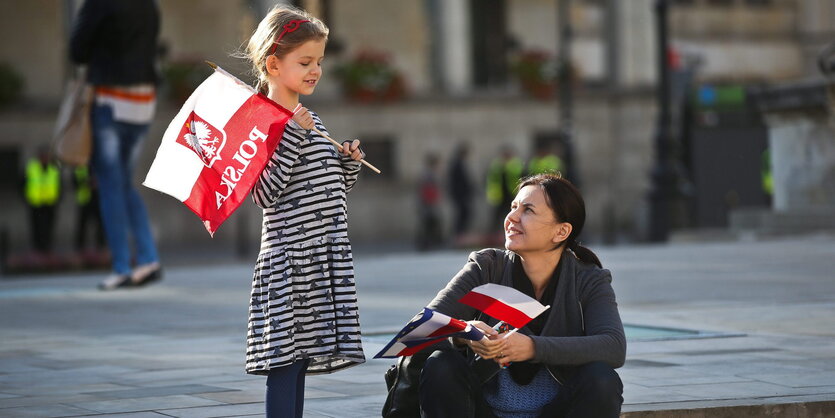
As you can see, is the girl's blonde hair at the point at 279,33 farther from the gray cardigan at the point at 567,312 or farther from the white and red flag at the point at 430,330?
the white and red flag at the point at 430,330

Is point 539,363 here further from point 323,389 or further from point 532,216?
point 323,389

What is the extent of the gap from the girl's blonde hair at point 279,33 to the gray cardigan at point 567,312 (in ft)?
2.92

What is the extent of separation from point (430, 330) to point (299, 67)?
1.07 m

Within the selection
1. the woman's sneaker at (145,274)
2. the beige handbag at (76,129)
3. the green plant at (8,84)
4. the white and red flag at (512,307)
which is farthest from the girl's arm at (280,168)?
the green plant at (8,84)

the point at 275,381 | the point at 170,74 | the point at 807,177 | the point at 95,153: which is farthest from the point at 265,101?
the point at 170,74

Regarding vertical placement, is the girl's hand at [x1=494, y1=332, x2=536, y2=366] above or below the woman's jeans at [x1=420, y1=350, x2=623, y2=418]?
above

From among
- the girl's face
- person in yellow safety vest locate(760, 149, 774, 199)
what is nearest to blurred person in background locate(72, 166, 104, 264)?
person in yellow safety vest locate(760, 149, 774, 199)

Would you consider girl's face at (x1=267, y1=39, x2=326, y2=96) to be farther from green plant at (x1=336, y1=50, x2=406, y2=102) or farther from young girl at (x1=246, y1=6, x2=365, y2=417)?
green plant at (x1=336, y1=50, x2=406, y2=102)

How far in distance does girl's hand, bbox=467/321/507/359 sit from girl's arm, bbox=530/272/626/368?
127mm

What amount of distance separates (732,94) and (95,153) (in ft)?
87.3

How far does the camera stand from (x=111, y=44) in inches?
462

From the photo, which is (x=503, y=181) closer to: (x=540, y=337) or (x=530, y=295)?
(x=530, y=295)

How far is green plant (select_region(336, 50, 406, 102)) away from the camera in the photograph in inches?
1286

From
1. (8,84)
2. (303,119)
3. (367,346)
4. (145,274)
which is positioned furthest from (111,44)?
(8,84)
